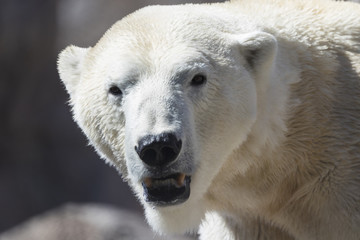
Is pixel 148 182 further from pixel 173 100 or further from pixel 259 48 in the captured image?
pixel 259 48

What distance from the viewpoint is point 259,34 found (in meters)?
2.89

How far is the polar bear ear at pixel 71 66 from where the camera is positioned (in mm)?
3218

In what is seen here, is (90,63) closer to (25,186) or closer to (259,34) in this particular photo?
(259,34)

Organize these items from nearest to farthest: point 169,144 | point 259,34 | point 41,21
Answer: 1. point 169,144
2. point 259,34
3. point 41,21

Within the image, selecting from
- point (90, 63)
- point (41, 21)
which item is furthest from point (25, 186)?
point (90, 63)

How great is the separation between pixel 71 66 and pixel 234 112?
0.92 m

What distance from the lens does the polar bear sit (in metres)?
2.70

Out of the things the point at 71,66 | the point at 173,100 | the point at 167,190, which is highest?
the point at 173,100

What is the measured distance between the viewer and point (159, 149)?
2525 millimetres

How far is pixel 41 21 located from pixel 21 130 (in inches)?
68.2

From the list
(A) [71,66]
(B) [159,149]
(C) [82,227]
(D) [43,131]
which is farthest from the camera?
(D) [43,131]

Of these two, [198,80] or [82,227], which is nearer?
[198,80]

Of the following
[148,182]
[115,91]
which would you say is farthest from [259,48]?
[148,182]

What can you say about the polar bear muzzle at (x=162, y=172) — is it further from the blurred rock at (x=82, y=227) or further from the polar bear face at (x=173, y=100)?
the blurred rock at (x=82, y=227)
